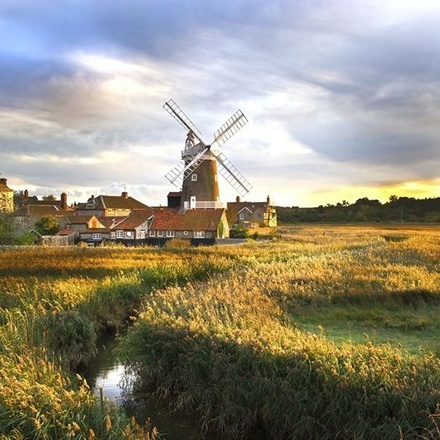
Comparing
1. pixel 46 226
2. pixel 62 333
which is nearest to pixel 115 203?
pixel 46 226

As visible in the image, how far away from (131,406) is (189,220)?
50.8 m

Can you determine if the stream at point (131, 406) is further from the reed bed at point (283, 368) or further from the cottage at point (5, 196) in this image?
A: the cottage at point (5, 196)

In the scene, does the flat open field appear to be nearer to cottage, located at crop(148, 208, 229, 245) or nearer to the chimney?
cottage, located at crop(148, 208, 229, 245)

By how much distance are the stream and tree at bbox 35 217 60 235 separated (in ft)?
184

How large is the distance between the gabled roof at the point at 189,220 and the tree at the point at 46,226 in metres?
14.1

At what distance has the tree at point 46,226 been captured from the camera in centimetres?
6712

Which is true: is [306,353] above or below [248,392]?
above

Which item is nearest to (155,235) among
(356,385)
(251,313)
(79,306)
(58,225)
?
(58,225)

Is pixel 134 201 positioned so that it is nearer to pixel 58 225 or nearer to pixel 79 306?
pixel 58 225

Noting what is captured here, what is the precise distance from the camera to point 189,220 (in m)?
61.2

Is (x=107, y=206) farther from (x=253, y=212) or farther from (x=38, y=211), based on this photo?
(x=253, y=212)

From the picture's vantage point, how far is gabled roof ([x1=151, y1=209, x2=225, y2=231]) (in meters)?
59.7

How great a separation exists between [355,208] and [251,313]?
122308 mm

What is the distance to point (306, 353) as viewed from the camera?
904cm
